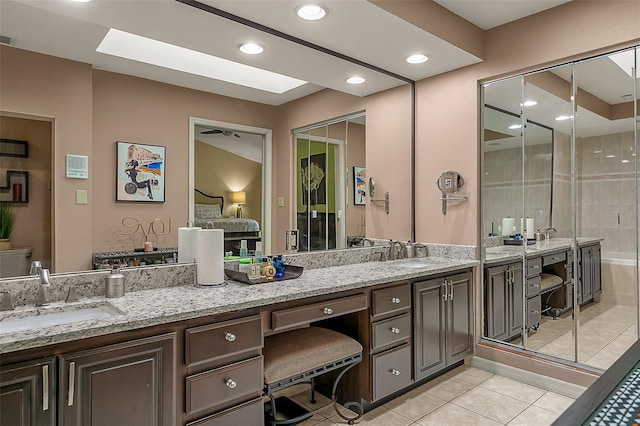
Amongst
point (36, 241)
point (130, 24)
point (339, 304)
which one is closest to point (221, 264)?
point (339, 304)

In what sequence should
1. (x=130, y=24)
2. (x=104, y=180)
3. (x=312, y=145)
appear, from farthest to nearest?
(x=312, y=145) → (x=130, y=24) → (x=104, y=180)

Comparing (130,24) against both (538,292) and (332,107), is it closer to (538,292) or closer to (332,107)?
(332,107)

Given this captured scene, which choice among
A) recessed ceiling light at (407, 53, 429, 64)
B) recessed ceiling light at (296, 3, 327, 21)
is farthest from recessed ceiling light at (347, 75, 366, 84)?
recessed ceiling light at (296, 3, 327, 21)

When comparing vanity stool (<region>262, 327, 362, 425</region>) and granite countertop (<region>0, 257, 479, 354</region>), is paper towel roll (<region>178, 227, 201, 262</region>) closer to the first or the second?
granite countertop (<region>0, 257, 479, 354</region>)

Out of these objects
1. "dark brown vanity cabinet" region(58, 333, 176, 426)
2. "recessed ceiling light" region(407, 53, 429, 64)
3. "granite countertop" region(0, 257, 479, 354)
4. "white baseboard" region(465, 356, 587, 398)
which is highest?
"recessed ceiling light" region(407, 53, 429, 64)

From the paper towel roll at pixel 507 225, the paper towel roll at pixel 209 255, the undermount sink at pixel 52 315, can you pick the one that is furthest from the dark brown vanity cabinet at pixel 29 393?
the paper towel roll at pixel 507 225

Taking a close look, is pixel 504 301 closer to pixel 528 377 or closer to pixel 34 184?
pixel 528 377

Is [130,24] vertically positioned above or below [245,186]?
above

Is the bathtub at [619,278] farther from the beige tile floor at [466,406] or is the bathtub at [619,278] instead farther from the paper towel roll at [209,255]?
the paper towel roll at [209,255]

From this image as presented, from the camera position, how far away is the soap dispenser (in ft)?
5.95

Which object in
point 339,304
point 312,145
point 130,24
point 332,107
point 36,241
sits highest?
point 130,24

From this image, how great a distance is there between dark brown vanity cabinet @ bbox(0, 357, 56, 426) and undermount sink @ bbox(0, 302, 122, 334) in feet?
0.77

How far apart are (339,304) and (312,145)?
1.23 metres

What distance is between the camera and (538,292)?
2.97 metres
